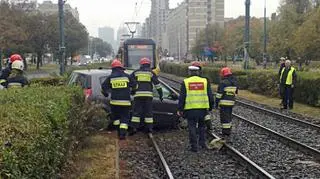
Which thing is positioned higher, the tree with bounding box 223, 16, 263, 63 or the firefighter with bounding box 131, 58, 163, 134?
the tree with bounding box 223, 16, 263, 63

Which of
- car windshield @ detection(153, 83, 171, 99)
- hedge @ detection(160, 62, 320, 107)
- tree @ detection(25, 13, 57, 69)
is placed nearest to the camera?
car windshield @ detection(153, 83, 171, 99)

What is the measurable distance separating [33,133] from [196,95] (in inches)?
259

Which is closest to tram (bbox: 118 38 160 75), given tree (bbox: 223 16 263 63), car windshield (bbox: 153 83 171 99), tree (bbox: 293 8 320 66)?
car windshield (bbox: 153 83 171 99)

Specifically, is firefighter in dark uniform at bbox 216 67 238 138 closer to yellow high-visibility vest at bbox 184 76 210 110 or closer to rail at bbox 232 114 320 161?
rail at bbox 232 114 320 161

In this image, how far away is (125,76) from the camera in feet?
42.6

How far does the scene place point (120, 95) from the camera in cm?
1280

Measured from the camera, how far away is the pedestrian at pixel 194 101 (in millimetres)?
11617

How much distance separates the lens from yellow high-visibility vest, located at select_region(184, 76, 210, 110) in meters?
11.6

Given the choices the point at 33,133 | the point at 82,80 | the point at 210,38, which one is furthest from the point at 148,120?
the point at 210,38

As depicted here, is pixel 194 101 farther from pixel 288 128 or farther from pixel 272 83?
pixel 272 83

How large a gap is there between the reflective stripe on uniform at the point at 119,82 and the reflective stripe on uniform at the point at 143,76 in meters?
0.73

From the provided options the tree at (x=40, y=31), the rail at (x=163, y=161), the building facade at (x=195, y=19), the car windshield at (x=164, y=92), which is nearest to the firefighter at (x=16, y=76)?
the rail at (x=163, y=161)

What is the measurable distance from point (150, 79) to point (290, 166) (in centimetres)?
465

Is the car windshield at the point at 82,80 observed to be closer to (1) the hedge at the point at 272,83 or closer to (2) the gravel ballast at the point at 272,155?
(2) the gravel ballast at the point at 272,155
